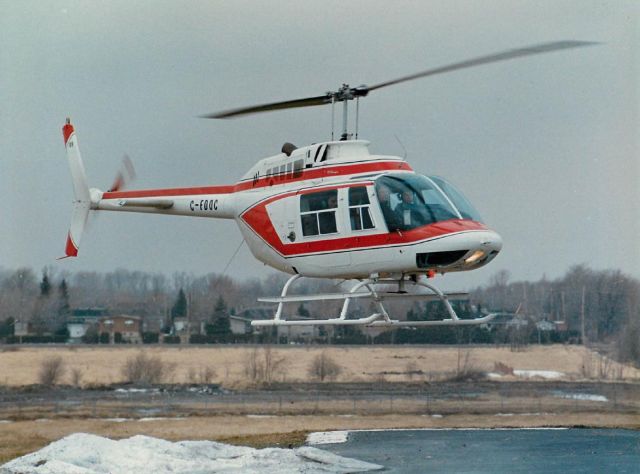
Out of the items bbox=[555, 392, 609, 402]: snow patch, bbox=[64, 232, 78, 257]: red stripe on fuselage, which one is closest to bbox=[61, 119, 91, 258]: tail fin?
bbox=[64, 232, 78, 257]: red stripe on fuselage

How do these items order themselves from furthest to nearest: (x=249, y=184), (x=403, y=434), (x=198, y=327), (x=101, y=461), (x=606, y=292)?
1. (x=606, y=292)
2. (x=198, y=327)
3. (x=403, y=434)
4. (x=101, y=461)
5. (x=249, y=184)

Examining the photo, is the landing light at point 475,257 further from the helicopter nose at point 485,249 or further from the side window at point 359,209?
the side window at point 359,209

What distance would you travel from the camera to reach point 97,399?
39.2 m

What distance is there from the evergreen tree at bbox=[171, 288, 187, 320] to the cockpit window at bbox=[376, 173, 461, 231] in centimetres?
2711

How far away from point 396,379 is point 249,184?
24399 millimetres

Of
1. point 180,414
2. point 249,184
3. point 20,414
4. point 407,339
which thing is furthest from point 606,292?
point 249,184

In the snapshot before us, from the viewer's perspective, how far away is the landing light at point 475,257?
48.7ft

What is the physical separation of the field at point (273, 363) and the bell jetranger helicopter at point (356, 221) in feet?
77.0

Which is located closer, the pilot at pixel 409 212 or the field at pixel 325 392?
the pilot at pixel 409 212

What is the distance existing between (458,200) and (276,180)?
3.27 meters

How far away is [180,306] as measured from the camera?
41938mm

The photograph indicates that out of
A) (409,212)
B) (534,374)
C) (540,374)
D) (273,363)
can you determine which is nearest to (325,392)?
(273,363)

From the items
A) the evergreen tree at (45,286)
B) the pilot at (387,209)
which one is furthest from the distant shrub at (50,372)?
the pilot at (387,209)

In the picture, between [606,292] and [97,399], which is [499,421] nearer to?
[606,292]
